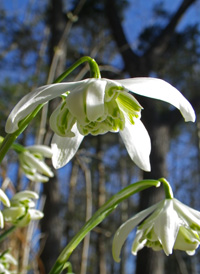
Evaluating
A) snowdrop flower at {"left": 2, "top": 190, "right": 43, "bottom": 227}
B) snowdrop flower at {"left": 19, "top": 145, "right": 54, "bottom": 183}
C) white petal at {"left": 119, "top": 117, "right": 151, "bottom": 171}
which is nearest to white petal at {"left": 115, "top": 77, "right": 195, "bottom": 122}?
white petal at {"left": 119, "top": 117, "right": 151, "bottom": 171}

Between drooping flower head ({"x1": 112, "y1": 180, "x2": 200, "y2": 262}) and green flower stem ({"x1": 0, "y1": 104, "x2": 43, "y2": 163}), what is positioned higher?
green flower stem ({"x1": 0, "y1": 104, "x2": 43, "y2": 163})

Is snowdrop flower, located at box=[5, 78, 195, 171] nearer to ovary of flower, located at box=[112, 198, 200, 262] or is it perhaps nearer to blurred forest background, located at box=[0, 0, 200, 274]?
ovary of flower, located at box=[112, 198, 200, 262]

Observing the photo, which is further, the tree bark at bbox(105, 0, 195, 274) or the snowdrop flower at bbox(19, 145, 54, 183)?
the tree bark at bbox(105, 0, 195, 274)

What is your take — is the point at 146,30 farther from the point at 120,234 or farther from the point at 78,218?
the point at 120,234

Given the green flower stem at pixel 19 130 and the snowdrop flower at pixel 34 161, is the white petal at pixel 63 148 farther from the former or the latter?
the snowdrop flower at pixel 34 161

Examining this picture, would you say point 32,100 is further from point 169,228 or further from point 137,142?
point 169,228

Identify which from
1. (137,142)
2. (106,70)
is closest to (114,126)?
(137,142)
